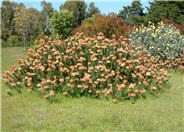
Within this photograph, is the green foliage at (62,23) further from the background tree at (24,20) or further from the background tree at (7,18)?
the background tree at (7,18)

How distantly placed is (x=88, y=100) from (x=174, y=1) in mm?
20102

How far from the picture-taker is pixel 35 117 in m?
4.17

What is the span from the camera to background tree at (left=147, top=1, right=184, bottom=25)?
20953 mm

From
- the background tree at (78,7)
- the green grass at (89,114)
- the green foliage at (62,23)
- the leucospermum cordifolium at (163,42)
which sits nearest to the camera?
the green grass at (89,114)

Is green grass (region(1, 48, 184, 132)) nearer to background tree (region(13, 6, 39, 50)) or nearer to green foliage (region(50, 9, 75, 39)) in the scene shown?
green foliage (region(50, 9, 75, 39))

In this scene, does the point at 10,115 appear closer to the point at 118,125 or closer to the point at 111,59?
the point at 118,125

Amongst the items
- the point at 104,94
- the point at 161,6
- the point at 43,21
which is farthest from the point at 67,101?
the point at 43,21

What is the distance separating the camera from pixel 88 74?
5488 mm

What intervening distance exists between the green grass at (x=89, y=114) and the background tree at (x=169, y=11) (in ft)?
56.8

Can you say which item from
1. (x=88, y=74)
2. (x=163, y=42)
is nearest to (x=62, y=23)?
(x=163, y=42)

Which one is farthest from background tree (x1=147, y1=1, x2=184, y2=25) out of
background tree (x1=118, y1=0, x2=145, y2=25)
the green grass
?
the green grass

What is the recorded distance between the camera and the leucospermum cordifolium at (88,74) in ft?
17.4

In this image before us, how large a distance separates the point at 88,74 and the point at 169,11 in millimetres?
18384

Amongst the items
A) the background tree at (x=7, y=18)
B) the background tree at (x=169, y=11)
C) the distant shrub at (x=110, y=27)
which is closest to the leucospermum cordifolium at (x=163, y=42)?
the distant shrub at (x=110, y=27)
